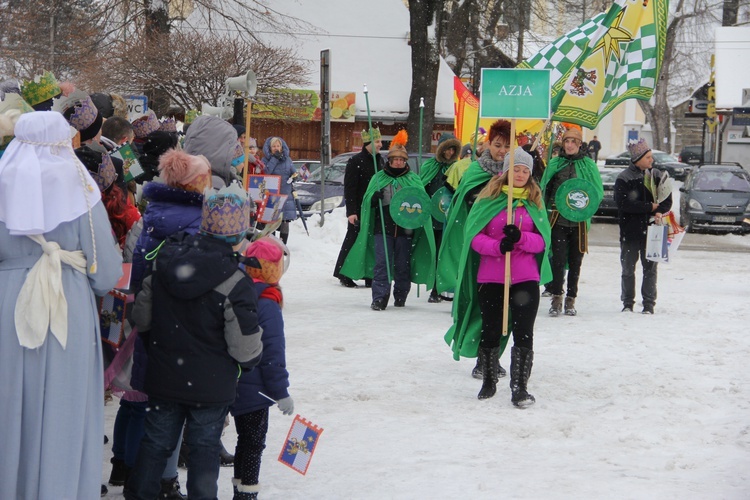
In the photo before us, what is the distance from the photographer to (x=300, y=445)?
500 cm

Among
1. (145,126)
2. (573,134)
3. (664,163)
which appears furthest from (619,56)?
(664,163)

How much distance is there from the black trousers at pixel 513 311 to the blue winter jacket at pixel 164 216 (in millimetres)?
3023

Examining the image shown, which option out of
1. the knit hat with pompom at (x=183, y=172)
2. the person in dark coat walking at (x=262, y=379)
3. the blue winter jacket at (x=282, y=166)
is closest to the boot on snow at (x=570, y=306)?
the blue winter jacket at (x=282, y=166)

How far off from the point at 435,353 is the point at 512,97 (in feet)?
8.20

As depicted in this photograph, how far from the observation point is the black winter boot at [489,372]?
732 centimetres

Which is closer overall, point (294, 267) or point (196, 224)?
point (196, 224)

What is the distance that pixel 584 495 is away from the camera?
5.34m

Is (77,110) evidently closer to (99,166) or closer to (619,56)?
(99,166)

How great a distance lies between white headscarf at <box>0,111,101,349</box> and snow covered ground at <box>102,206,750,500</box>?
149 cm

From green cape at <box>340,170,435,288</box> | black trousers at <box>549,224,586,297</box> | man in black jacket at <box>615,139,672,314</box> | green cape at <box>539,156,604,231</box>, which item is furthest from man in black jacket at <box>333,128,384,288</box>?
man in black jacket at <box>615,139,672,314</box>

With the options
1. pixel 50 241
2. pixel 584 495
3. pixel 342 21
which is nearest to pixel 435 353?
pixel 584 495

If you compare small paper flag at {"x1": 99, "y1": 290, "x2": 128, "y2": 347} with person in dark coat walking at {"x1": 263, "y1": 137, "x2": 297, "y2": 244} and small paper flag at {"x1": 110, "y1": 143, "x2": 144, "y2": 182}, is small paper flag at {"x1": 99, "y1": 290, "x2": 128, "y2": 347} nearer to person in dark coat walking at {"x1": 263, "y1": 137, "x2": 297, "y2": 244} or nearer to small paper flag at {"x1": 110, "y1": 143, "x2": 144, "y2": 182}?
small paper flag at {"x1": 110, "y1": 143, "x2": 144, "y2": 182}

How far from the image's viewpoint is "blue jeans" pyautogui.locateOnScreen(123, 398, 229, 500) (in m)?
4.46

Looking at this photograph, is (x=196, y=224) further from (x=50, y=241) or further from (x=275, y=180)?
(x=275, y=180)
